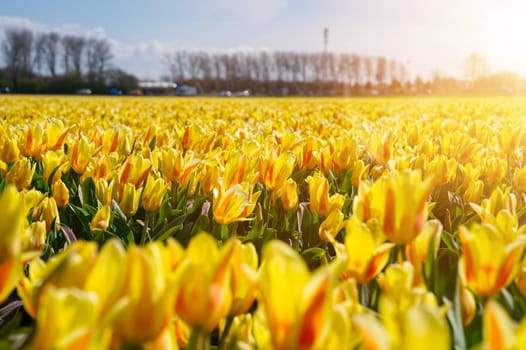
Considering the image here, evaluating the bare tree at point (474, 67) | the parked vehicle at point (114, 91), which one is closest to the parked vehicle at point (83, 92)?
the parked vehicle at point (114, 91)

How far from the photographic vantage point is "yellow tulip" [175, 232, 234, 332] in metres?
0.78

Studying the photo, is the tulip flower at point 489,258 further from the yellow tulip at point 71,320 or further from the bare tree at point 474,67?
the bare tree at point 474,67

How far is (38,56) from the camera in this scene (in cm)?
9212

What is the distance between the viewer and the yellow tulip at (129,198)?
1.97 metres

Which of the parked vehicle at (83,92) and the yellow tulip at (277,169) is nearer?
the yellow tulip at (277,169)

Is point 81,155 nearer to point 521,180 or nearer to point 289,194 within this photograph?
point 289,194

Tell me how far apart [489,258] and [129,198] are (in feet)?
4.41

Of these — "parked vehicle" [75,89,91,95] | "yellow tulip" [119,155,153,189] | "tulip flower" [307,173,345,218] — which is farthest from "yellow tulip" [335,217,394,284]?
"parked vehicle" [75,89,91,95]

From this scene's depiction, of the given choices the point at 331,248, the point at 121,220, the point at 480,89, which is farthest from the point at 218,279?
the point at 480,89

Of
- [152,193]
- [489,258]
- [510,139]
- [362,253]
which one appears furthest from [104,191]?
[510,139]

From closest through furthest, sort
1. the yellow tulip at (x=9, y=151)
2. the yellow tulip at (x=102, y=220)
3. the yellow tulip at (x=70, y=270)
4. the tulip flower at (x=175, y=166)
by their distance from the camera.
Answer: the yellow tulip at (x=70, y=270), the yellow tulip at (x=102, y=220), the tulip flower at (x=175, y=166), the yellow tulip at (x=9, y=151)

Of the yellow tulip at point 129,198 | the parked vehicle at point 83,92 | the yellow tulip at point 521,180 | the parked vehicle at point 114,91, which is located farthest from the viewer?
the parked vehicle at point 114,91

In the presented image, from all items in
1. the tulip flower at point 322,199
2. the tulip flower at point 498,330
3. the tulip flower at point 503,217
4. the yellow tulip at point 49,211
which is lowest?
the yellow tulip at point 49,211

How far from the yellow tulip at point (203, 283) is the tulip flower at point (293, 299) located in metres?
0.07
